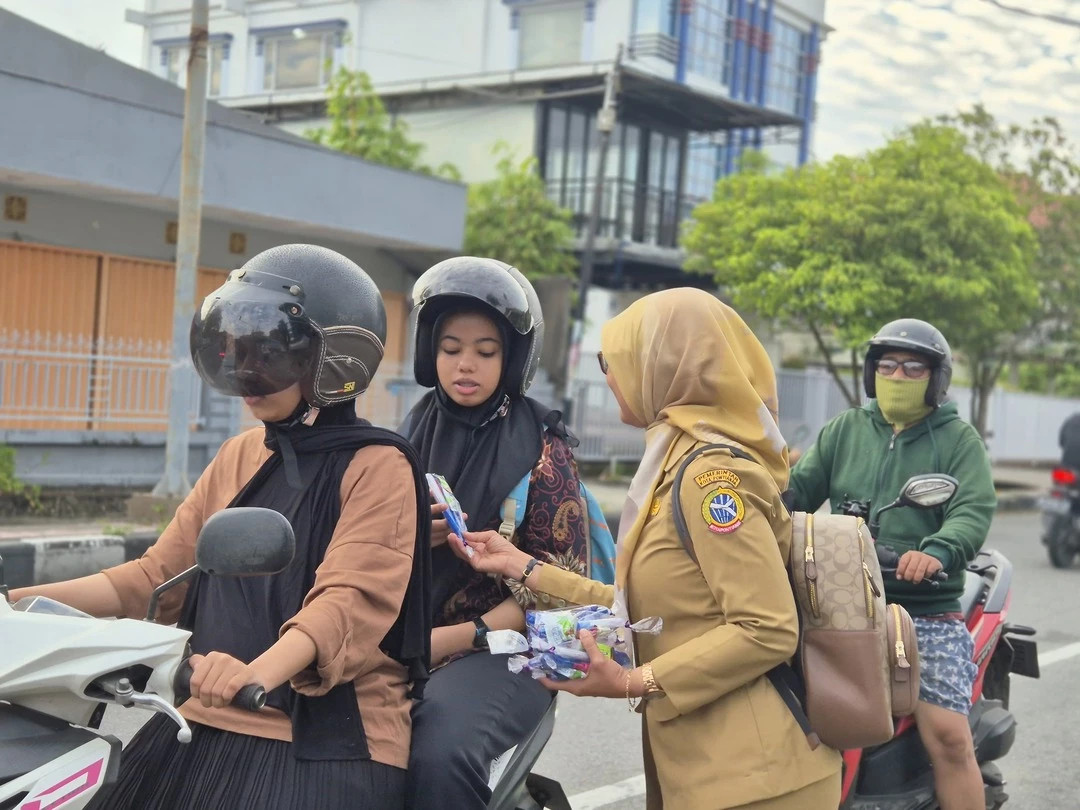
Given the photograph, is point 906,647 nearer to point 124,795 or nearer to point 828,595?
point 828,595

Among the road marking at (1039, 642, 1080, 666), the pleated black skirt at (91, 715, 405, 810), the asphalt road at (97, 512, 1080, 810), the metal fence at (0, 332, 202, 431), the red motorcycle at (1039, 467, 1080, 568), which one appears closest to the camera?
the pleated black skirt at (91, 715, 405, 810)

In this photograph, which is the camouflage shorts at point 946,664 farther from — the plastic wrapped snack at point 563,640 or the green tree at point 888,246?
the green tree at point 888,246

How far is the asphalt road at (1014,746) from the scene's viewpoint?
5051 millimetres

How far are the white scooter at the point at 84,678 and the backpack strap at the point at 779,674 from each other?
2.56 ft

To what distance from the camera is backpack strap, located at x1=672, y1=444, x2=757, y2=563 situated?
239 cm

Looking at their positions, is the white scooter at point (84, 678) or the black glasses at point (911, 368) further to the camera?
the black glasses at point (911, 368)

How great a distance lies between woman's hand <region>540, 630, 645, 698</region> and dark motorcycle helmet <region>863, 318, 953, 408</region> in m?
1.92

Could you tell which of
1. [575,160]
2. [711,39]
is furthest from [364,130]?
[711,39]

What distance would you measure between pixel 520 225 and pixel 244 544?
19.4m

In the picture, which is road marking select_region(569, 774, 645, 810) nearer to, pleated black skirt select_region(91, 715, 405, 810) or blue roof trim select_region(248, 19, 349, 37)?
pleated black skirt select_region(91, 715, 405, 810)

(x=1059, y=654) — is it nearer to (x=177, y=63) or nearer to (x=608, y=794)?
(x=608, y=794)

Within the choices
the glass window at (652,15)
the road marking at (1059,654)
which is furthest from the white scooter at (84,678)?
the glass window at (652,15)

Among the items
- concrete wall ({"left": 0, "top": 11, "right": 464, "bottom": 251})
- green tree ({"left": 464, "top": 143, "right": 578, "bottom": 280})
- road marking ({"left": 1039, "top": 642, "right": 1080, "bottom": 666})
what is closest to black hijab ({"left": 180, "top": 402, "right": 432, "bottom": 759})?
road marking ({"left": 1039, "top": 642, "right": 1080, "bottom": 666})

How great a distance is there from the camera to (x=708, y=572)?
7.75 ft
